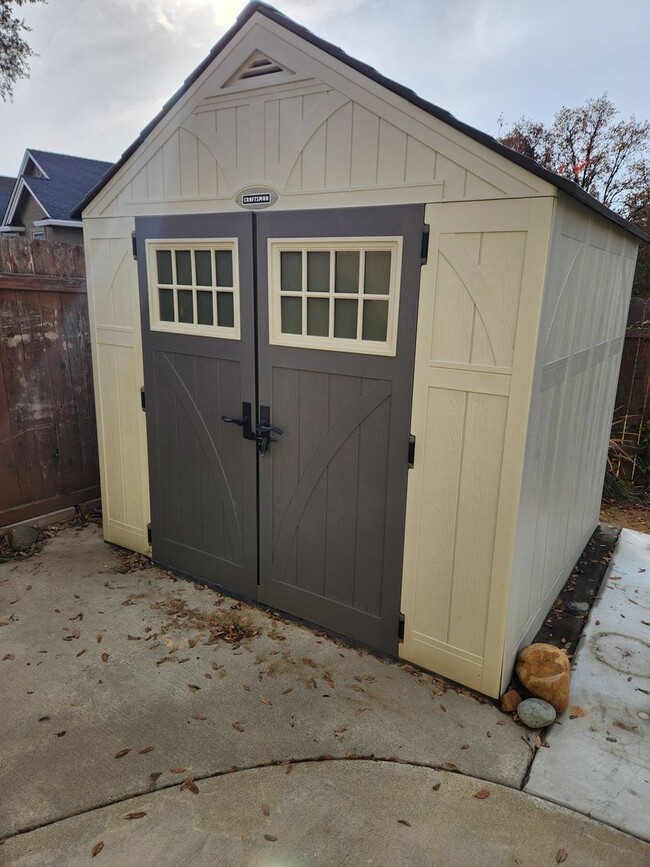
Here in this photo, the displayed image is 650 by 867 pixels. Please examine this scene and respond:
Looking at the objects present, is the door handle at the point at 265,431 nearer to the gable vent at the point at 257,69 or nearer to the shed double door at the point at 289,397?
the shed double door at the point at 289,397

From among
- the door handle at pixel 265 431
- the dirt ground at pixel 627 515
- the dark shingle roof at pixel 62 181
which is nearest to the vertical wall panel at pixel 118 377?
the door handle at pixel 265 431

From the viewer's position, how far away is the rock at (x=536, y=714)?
2.49 meters

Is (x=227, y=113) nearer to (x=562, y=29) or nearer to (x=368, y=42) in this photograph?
(x=368, y=42)

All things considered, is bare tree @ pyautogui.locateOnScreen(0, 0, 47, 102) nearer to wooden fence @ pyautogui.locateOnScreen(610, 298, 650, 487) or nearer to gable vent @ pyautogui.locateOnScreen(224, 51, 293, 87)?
gable vent @ pyautogui.locateOnScreen(224, 51, 293, 87)

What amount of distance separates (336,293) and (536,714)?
7.38 feet

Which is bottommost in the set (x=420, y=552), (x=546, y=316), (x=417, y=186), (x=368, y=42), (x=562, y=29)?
(x=420, y=552)

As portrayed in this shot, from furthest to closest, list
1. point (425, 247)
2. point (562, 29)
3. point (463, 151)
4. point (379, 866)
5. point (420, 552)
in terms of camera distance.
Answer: point (562, 29) < point (420, 552) < point (425, 247) < point (463, 151) < point (379, 866)

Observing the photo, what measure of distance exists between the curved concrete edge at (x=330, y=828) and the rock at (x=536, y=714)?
15.5 inches

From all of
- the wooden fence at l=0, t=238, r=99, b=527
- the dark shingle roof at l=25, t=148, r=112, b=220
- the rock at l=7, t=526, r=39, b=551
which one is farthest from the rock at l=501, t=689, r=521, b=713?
the dark shingle roof at l=25, t=148, r=112, b=220

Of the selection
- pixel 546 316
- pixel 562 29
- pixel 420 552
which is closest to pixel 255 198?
pixel 546 316

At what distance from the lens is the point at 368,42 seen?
172 inches

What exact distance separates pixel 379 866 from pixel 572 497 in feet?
8.39

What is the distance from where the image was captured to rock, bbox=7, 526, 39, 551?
13.8 feet

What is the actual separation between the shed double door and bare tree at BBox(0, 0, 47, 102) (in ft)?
38.3
